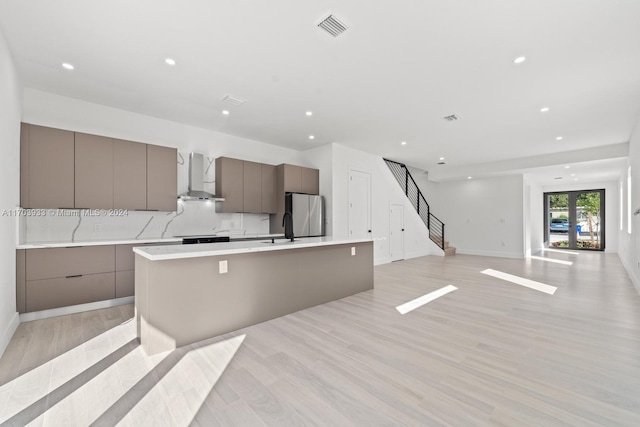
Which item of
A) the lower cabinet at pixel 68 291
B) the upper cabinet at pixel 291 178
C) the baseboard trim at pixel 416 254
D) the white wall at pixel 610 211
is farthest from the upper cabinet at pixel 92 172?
the white wall at pixel 610 211

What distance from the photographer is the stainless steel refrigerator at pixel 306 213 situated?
5.67m

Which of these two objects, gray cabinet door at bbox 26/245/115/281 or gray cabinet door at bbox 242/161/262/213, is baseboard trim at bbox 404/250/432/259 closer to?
gray cabinet door at bbox 242/161/262/213

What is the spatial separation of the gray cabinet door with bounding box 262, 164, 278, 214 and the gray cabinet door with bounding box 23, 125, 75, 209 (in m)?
2.96

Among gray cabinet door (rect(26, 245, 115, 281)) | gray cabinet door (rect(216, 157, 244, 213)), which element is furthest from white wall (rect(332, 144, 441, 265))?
gray cabinet door (rect(26, 245, 115, 281))

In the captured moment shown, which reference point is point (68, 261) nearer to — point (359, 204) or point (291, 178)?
point (291, 178)

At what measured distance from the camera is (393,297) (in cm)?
425

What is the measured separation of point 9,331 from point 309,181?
15.8ft

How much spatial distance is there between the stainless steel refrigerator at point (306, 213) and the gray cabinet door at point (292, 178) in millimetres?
173

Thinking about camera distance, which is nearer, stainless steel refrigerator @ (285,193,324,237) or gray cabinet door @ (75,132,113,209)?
gray cabinet door @ (75,132,113,209)

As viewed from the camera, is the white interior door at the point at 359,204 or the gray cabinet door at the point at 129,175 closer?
the gray cabinet door at the point at 129,175

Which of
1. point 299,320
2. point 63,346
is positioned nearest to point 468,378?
point 299,320

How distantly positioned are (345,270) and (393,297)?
83 centimetres

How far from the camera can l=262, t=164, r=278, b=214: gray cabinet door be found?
5754mm

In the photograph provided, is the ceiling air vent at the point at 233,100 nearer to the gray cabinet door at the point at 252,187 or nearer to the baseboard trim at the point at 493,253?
the gray cabinet door at the point at 252,187
